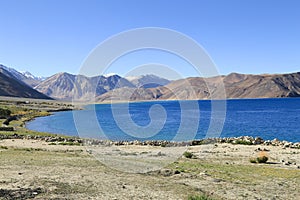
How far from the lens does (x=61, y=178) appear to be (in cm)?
1986

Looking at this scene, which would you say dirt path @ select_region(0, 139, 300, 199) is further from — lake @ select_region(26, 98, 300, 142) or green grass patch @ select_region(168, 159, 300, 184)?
lake @ select_region(26, 98, 300, 142)

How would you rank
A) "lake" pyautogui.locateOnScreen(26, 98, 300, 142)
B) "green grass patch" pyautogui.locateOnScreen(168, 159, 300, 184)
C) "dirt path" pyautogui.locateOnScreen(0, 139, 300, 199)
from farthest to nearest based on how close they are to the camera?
"lake" pyautogui.locateOnScreen(26, 98, 300, 142), "green grass patch" pyautogui.locateOnScreen(168, 159, 300, 184), "dirt path" pyautogui.locateOnScreen(0, 139, 300, 199)

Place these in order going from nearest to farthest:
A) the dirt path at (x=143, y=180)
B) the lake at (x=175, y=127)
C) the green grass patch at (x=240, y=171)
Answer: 1. the dirt path at (x=143, y=180)
2. the green grass patch at (x=240, y=171)
3. the lake at (x=175, y=127)

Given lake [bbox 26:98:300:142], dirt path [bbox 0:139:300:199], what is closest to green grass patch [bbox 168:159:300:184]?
dirt path [bbox 0:139:300:199]

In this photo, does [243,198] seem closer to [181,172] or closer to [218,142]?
[181,172]

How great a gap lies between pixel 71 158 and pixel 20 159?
402 centimetres

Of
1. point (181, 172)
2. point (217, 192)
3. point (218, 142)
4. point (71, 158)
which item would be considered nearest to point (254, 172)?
point (181, 172)

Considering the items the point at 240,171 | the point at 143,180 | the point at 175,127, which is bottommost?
the point at 175,127

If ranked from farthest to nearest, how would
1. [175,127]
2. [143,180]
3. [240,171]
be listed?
[175,127], [240,171], [143,180]

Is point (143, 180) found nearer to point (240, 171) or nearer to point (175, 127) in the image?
point (240, 171)

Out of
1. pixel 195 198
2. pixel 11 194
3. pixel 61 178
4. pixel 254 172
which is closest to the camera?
pixel 195 198

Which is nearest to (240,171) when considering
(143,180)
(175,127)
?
(143,180)

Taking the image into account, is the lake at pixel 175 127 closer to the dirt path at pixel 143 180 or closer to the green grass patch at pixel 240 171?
the green grass patch at pixel 240 171

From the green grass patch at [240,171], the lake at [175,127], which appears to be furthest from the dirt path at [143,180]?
the lake at [175,127]
